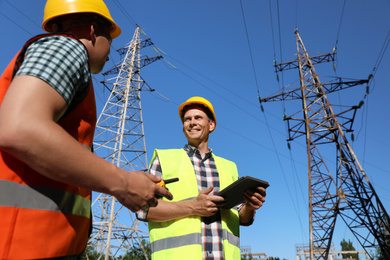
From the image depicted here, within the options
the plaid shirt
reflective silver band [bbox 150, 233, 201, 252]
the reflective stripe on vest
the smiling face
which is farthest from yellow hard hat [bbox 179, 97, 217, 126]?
reflective silver band [bbox 150, 233, 201, 252]

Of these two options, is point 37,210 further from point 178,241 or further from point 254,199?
point 254,199

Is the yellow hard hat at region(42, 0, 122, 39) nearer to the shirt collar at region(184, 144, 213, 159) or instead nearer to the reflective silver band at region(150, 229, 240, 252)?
the reflective silver band at region(150, 229, 240, 252)

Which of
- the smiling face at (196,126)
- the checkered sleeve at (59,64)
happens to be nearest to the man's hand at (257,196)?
the smiling face at (196,126)

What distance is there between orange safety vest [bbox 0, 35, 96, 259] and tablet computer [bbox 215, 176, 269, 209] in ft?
3.77

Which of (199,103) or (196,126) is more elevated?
(199,103)

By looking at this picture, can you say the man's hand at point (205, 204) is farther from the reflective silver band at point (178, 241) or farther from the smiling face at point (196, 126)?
the smiling face at point (196, 126)

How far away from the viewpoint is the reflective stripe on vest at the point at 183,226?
6.36ft

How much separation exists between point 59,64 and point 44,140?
252 millimetres

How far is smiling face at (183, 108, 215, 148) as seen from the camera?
2.75 meters

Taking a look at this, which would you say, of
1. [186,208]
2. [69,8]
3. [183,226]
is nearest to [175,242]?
[183,226]

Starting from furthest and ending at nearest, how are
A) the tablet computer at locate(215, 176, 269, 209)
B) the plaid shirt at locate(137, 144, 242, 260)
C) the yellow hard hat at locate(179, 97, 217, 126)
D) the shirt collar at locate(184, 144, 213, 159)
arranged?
the yellow hard hat at locate(179, 97, 217, 126) < the shirt collar at locate(184, 144, 213, 159) < the plaid shirt at locate(137, 144, 242, 260) < the tablet computer at locate(215, 176, 269, 209)

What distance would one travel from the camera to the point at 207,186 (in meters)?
2.39

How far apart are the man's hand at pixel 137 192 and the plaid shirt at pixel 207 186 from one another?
1067 millimetres

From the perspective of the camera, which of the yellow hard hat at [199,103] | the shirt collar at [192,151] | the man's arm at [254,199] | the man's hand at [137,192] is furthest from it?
the yellow hard hat at [199,103]
